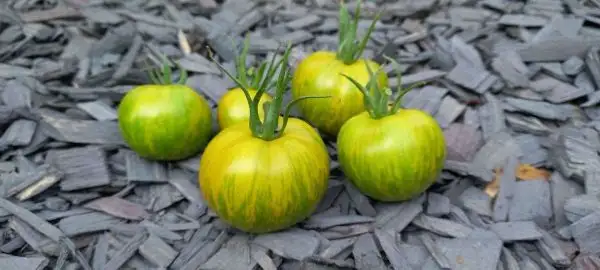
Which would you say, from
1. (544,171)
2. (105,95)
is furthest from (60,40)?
(544,171)

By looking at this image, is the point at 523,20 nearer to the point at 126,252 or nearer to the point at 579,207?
the point at 579,207

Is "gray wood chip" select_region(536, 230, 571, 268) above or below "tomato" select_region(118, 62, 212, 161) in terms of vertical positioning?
below

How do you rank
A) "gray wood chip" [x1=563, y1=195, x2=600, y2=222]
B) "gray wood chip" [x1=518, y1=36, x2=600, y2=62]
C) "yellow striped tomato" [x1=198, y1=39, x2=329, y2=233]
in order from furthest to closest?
1. "gray wood chip" [x1=518, y1=36, x2=600, y2=62]
2. "gray wood chip" [x1=563, y1=195, x2=600, y2=222]
3. "yellow striped tomato" [x1=198, y1=39, x2=329, y2=233]

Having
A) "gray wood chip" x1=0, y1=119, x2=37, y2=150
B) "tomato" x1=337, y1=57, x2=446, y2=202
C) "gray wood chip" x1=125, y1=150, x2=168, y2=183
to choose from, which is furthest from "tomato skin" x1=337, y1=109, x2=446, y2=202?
"gray wood chip" x1=0, y1=119, x2=37, y2=150

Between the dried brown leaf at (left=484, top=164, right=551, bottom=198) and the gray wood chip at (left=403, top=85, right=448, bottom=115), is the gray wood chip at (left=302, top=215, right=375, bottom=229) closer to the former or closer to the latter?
the dried brown leaf at (left=484, top=164, right=551, bottom=198)

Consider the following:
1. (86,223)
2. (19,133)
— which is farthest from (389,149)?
Answer: (19,133)

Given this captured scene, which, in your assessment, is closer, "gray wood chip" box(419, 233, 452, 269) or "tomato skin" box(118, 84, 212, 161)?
"gray wood chip" box(419, 233, 452, 269)
